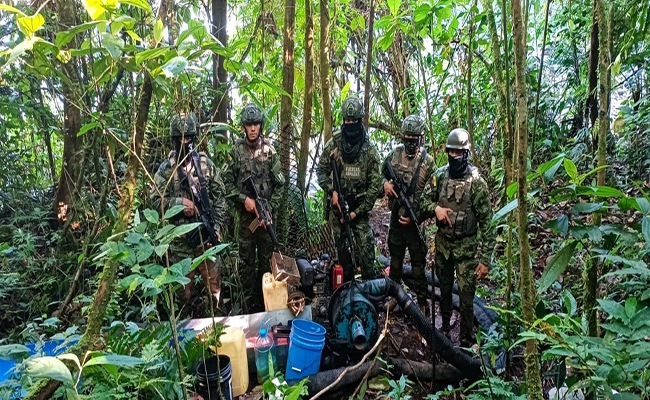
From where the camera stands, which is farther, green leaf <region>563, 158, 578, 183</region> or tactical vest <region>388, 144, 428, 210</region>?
tactical vest <region>388, 144, 428, 210</region>

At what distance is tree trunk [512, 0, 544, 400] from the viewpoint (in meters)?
1.61

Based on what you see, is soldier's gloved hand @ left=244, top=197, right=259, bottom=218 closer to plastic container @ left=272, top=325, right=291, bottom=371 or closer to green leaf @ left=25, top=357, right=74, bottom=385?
plastic container @ left=272, top=325, right=291, bottom=371

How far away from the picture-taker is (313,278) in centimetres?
475

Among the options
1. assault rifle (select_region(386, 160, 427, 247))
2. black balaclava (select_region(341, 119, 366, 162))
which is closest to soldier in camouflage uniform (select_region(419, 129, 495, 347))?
assault rifle (select_region(386, 160, 427, 247))

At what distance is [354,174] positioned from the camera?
491 centimetres

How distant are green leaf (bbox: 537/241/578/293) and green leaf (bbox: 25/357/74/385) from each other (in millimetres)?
1588

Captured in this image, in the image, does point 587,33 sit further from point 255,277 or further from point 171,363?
point 171,363

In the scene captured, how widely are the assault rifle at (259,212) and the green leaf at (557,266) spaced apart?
3183 mm

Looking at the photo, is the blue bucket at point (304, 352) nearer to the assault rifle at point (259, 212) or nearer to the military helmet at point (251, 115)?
the assault rifle at point (259, 212)

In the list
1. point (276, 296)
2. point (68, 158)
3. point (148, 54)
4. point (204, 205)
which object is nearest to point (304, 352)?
point (276, 296)

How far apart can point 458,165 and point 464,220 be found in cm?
52

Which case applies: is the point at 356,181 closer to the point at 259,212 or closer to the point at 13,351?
the point at 259,212

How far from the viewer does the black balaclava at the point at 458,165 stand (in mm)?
4059

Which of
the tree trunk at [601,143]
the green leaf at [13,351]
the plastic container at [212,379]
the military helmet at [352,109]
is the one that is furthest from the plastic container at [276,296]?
the tree trunk at [601,143]
